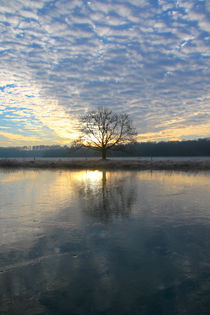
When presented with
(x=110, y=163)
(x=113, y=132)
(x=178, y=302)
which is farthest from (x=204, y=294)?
(x=113, y=132)

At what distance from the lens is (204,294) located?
3.08 metres

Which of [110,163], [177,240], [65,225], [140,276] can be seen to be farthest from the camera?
[110,163]

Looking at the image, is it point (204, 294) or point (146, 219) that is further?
point (146, 219)

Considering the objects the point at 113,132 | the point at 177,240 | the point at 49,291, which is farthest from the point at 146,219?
the point at 113,132

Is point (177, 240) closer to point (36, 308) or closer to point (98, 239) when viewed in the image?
point (98, 239)

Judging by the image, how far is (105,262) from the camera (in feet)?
13.0

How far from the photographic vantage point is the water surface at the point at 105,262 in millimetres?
2939

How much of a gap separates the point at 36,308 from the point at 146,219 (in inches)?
174

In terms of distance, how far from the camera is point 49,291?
3.19m

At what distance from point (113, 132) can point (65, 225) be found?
3757 cm

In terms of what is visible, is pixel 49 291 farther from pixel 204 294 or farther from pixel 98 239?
pixel 204 294

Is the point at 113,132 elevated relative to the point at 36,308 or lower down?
elevated

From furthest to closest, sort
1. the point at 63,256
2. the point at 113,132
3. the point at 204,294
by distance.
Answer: the point at 113,132 < the point at 63,256 < the point at 204,294

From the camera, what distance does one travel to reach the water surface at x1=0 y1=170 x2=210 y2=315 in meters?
2.94
